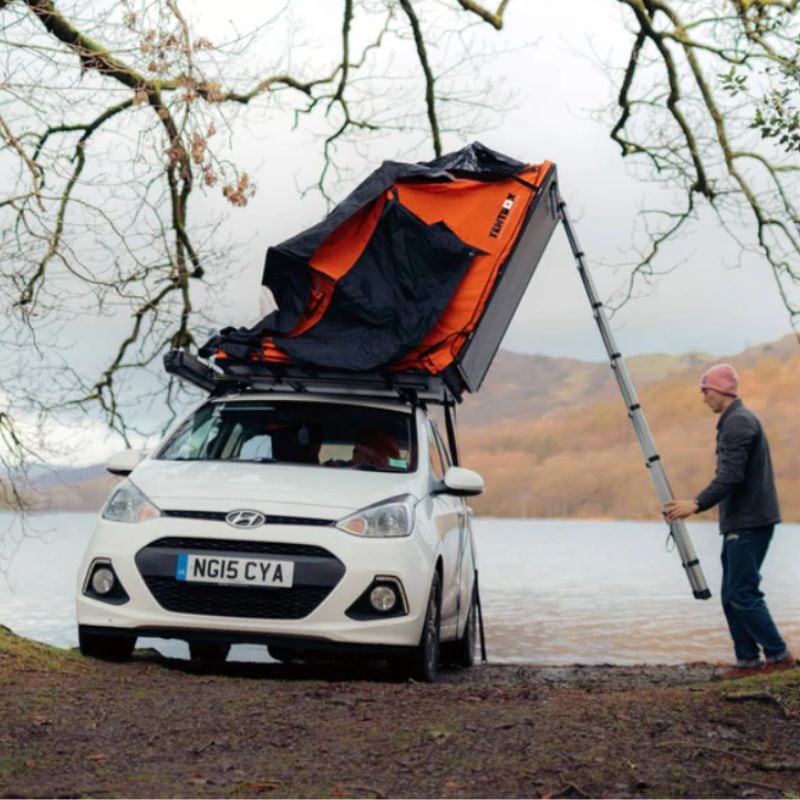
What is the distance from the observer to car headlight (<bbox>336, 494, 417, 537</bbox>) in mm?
8289

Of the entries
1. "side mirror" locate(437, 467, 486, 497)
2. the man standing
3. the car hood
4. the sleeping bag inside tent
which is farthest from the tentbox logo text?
the man standing

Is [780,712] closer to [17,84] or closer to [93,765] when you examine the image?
[93,765]

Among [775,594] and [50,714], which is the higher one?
[775,594]

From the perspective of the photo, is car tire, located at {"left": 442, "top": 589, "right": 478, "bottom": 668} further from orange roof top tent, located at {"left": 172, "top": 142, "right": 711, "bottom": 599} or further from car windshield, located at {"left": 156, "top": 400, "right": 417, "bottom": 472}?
car windshield, located at {"left": 156, "top": 400, "right": 417, "bottom": 472}

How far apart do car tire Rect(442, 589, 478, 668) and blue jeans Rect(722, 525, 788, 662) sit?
2.13 meters

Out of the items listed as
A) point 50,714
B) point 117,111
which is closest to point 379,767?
point 50,714

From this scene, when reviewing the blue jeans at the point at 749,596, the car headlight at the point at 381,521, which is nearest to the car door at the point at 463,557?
the car headlight at the point at 381,521

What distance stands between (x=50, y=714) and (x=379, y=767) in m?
2.12

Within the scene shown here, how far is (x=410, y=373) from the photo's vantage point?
9.41m

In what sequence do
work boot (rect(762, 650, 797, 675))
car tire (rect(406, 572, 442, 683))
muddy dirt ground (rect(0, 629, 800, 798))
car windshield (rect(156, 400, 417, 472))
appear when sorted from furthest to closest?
work boot (rect(762, 650, 797, 675)) < car windshield (rect(156, 400, 417, 472)) < car tire (rect(406, 572, 442, 683)) < muddy dirt ground (rect(0, 629, 800, 798))

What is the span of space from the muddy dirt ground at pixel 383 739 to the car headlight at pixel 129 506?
1.00m

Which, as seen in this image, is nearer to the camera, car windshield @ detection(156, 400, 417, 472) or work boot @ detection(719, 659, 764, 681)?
car windshield @ detection(156, 400, 417, 472)

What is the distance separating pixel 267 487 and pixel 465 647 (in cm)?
322

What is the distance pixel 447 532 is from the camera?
9.45m
